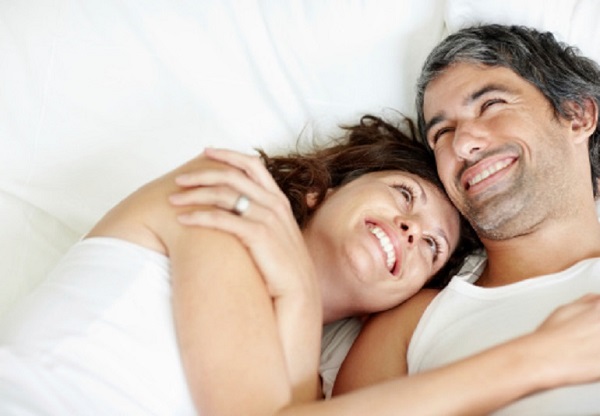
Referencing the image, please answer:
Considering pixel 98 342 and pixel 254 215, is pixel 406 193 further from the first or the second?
pixel 98 342

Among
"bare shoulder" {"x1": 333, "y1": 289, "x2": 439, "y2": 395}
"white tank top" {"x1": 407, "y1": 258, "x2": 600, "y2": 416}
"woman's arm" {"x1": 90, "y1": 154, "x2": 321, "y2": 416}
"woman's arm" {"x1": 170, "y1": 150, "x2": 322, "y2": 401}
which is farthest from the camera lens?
"bare shoulder" {"x1": 333, "y1": 289, "x2": 439, "y2": 395}

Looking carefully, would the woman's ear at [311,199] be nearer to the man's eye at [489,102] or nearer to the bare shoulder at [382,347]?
the bare shoulder at [382,347]

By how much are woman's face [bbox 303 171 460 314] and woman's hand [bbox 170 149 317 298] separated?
17 cm

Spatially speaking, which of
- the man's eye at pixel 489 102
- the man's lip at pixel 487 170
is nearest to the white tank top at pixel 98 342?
the man's lip at pixel 487 170

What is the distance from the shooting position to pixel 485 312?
1.49 m

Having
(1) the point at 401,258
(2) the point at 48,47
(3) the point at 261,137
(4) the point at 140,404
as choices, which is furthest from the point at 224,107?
(4) the point at 140,404

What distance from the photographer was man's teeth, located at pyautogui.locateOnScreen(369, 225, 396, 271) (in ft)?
4.99

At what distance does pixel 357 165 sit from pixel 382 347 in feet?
1.28

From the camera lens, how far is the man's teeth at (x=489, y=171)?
62.3 inches

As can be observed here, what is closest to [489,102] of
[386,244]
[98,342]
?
[386,244]

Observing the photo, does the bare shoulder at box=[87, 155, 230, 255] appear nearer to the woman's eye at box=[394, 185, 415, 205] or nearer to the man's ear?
the woman's eye at box=[394, 185, 415, 205]

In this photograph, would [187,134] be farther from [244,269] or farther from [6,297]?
[244,269]

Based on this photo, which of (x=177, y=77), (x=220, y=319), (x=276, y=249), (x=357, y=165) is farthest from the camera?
(x=177, y=77)

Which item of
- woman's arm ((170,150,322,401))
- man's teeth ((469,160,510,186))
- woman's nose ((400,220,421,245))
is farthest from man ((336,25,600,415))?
woman's arm ((170,150,322,401))
